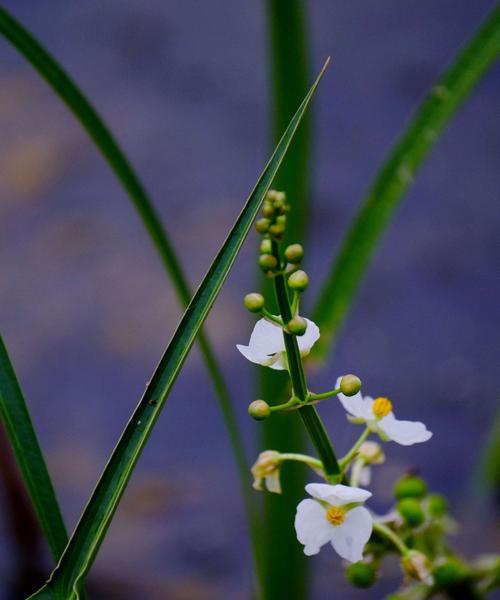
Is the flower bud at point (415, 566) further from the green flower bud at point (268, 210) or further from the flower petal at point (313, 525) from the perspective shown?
the green flower bud at point (268, 210)

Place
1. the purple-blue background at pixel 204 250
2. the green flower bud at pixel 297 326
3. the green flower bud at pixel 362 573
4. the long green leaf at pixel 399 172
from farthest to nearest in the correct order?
the purple-blue background at pixel 204 250, the long green leaf at pixel 399 172, the green flower bud at pixel 362 573, the green flower bud at pixel 297 326

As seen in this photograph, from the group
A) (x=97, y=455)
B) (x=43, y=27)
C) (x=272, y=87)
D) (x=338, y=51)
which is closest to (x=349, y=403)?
(x=272, y=87)

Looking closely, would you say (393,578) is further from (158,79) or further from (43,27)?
(43,27)

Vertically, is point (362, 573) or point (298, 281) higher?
point (298, 281)

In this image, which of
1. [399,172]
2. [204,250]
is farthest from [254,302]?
[204,250]

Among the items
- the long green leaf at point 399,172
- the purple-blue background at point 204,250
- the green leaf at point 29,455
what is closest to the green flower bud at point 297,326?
→ the green leaf at point 29,455

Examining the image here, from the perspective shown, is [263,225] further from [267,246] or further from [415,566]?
[415,566]

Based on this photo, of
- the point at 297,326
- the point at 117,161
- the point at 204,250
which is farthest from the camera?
the point at 204,250

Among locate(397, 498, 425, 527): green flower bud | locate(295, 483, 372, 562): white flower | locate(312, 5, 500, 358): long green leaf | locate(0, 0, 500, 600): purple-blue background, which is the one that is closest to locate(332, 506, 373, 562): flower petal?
Result: locate(295, 483, 372, 562): white flower
